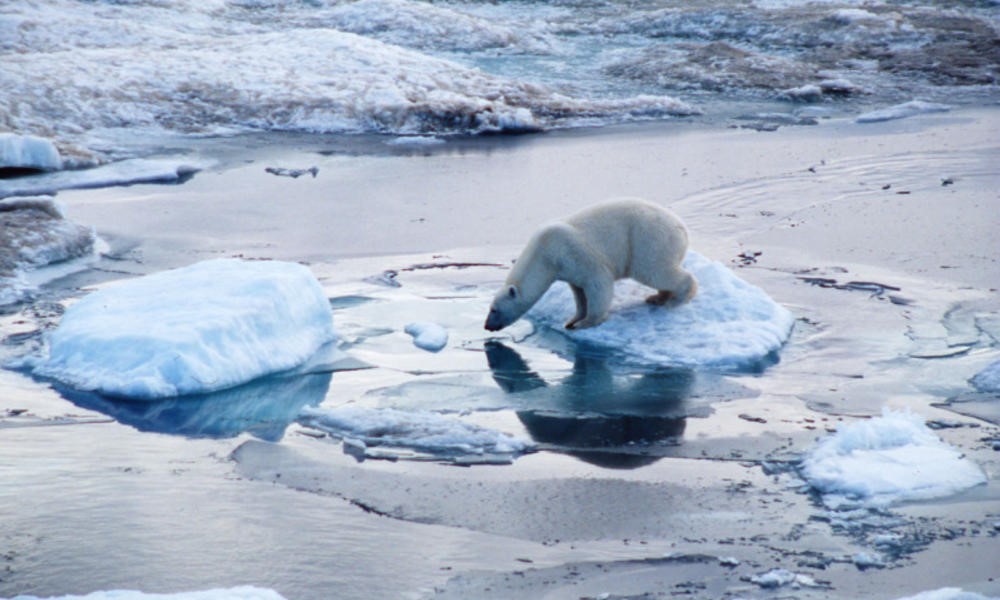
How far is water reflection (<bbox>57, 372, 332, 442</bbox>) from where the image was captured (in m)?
5.91

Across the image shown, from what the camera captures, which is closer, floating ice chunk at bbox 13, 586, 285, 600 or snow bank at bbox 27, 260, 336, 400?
floating ice chunk at bbox 13, 586, 285, 600

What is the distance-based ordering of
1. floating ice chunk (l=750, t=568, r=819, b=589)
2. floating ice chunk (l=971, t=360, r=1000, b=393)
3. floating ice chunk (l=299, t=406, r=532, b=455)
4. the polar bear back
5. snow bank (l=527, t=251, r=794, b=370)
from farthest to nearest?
the polar bear back, snow bank (l=527, t=251, r=794, b=370), floating ice chunk (l=971, t=360, r=1000, b=393), floating ice chunk (l=299, t=406, r=532, b=455), floating ice chunk (l=750, t=568, r=819, b=589)

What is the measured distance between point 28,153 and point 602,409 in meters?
8.17

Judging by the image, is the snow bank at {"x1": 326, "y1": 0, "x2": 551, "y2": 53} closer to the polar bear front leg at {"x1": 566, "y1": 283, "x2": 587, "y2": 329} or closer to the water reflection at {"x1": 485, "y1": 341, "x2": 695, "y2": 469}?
the polar bear front leg at {"x1": 566, "y1": 283, "x2": 587, "y2": 329}

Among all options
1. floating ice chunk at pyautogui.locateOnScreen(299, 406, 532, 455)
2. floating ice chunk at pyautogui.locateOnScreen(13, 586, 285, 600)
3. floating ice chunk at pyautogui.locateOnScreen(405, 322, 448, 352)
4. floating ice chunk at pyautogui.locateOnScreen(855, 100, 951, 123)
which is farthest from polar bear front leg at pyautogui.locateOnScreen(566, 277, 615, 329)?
floating ice chunk at pyautogui.locateOnScreen(855, 100, 951, 123)

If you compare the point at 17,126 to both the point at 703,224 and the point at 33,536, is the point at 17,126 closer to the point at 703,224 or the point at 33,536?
the point at 703,224

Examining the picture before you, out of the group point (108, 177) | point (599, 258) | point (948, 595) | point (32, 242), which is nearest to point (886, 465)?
point (948, 595)

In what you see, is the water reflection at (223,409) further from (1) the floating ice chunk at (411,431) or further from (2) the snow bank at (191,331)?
(1) the floating ice chunk at (411,431)

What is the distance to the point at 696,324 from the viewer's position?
7398 mm

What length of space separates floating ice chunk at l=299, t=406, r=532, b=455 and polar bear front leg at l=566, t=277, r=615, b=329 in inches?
68.4

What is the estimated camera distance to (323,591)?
4.27m

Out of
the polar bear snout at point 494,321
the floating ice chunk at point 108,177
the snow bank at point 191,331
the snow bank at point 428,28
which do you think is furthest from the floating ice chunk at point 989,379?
the snow bank at point 428,28

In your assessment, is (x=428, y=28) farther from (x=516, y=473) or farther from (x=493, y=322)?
(x=516, y=473)

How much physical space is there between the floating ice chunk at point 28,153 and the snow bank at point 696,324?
6.52m
